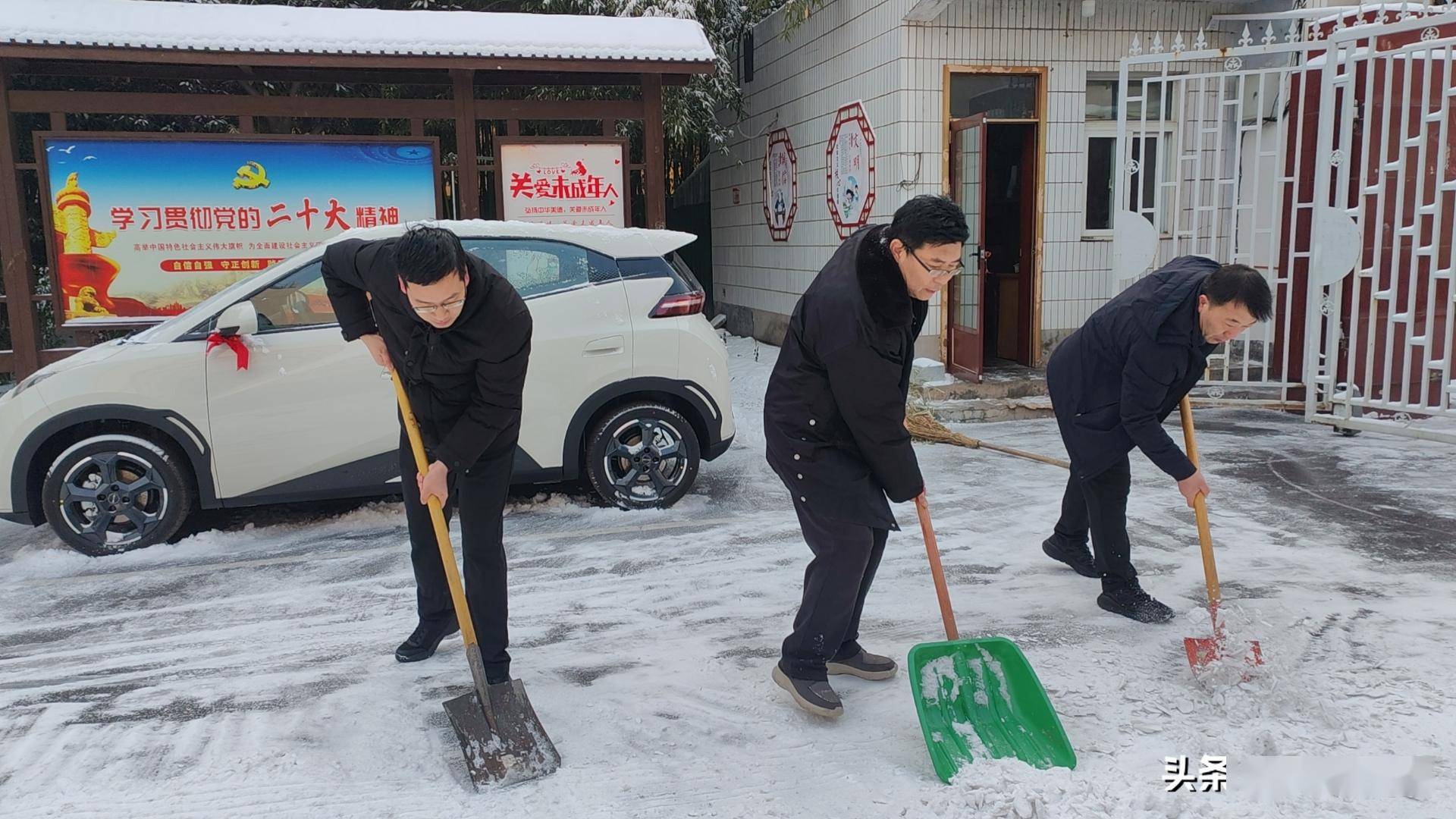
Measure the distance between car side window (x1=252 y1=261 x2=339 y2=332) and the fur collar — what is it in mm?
3277

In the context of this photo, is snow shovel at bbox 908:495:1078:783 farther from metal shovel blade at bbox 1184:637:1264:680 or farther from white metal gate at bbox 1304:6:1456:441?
white metal gate at bbox 1304:6:1456:441

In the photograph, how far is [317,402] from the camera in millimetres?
5117

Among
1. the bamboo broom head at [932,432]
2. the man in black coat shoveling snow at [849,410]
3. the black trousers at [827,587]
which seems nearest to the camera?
the man in black coat shoveling snow at [849,410]

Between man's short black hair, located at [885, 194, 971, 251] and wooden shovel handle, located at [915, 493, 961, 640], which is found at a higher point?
man's short black hair, located at [885, 194, 971, 251]

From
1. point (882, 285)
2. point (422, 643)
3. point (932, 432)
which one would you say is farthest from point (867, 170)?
point (422, 643)

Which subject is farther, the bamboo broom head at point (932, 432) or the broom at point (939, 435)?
the bamboo broom head at point (932, 432)

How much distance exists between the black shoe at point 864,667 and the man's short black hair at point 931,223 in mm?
1520

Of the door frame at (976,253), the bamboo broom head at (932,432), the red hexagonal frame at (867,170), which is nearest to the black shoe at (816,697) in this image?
the bamboo broom head at (932,432)

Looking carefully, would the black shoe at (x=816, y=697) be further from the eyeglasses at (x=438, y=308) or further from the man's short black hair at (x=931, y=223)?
the eyeglasses at (x=438, y=308)

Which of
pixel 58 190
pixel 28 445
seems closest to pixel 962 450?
pixel 28 445

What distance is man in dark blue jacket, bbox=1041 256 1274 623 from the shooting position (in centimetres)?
356

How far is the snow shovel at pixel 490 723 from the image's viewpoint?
9.66ft

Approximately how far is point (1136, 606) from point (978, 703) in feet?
4.16

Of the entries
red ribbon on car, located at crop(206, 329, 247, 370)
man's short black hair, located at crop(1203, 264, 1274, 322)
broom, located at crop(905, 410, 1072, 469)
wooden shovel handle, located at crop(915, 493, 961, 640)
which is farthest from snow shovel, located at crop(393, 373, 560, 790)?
broom, located at crop(905, 410, 1072, 469)
